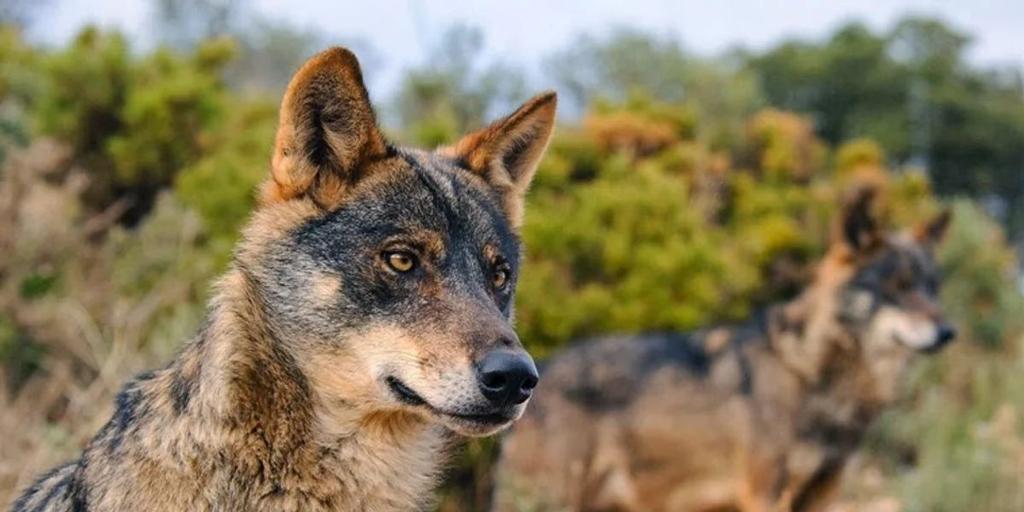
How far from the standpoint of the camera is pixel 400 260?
12.5 feet

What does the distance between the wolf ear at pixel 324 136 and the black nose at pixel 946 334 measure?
263 inches

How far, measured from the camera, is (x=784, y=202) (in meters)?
17.3

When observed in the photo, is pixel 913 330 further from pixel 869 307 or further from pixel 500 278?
pixel 500 278

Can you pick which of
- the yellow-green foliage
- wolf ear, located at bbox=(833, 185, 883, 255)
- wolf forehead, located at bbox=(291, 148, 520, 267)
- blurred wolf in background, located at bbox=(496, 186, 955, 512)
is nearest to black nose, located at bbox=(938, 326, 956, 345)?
blurred wolf in background, located at bbox=(496, 186, 955, 512)

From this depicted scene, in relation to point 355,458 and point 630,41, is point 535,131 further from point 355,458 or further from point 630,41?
point 630,41

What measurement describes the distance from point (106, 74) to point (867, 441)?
7.90 meters

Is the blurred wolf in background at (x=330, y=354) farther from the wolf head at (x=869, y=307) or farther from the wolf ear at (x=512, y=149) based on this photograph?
the wolf head at (x=869, y=307)

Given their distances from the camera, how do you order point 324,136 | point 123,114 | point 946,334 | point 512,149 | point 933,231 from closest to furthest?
point 324,136 < point 512,149 < point 946,334 < point 933,231 < point 123,114

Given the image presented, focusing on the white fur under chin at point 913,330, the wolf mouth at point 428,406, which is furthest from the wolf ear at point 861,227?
the wolf mouth at point 428,406

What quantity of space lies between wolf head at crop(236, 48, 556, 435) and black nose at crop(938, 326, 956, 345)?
6.31 metres

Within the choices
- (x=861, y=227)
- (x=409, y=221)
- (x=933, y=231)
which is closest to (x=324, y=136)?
(x=409, y=221)

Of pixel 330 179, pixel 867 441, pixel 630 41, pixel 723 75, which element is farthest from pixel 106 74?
pixel 630 41

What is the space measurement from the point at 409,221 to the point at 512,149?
2.86ft

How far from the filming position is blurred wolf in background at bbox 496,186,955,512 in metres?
9.14
